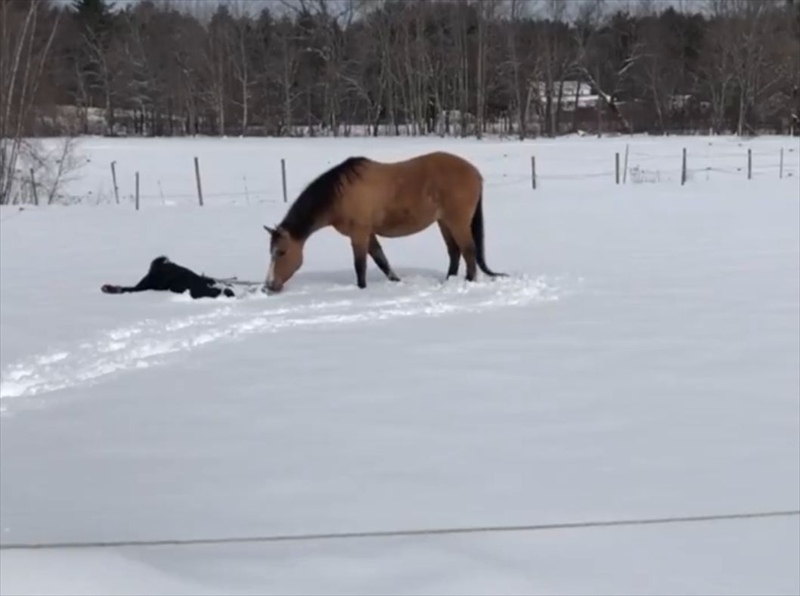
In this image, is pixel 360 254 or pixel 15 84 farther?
pixel 15 84

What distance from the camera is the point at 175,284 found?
837 centimetres

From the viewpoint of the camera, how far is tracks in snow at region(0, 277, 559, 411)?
5.84 metres

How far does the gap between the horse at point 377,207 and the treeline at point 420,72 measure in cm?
3854

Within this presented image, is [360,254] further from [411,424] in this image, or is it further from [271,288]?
[411,424]

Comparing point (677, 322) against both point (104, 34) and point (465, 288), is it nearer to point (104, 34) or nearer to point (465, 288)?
→ point (465, 288)

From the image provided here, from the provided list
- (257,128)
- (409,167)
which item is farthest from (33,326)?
(257,128)

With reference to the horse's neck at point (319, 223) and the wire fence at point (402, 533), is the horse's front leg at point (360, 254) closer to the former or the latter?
the horse's neck at point (319, 223)

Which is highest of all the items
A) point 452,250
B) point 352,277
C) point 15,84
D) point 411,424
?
point 15,84

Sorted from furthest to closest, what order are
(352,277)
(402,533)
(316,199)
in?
(352,277) < (316,199) < (402,533)

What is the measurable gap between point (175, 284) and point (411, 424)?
4.16 metres

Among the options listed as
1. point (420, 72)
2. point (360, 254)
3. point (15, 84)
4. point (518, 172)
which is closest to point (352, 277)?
point (360, 254)

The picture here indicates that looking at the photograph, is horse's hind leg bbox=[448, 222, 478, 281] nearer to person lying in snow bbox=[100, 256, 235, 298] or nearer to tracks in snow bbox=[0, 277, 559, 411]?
tracks in snow bbox=[0, 277, 559, 411]

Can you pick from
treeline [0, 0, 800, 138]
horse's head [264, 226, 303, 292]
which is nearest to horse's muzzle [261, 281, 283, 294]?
horse's head [264, 226, 303, 292]

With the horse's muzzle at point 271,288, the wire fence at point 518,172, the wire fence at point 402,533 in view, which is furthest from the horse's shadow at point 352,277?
the wire fence at point 518,172
